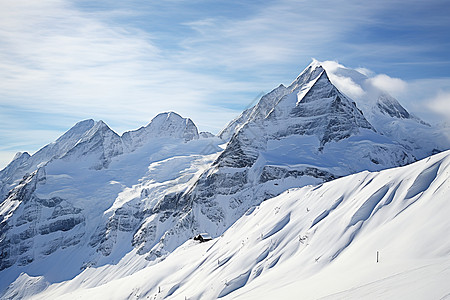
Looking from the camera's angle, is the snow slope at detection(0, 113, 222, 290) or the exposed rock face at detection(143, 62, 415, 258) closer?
the exposed rock face at detection(143, 62, 415, 258)

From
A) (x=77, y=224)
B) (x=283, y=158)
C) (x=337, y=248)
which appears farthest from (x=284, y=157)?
(x=337, y=248)

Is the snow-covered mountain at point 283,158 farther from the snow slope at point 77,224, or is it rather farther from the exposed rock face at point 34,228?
→ the exposed rock face at point 34,228

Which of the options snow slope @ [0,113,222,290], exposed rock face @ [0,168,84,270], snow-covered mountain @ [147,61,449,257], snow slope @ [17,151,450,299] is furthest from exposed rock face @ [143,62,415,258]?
snow slope @ [17,151,450,299]

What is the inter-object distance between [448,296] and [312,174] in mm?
121234

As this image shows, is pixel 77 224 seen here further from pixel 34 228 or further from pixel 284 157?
pixel 284 157

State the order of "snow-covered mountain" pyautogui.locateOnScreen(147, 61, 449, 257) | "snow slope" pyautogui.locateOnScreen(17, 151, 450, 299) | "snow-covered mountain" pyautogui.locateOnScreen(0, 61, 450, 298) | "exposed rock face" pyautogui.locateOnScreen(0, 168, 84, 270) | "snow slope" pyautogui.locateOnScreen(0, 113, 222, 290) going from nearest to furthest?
"snow slope" pyautogui.locateOnScreen(17, 151, 450, 299)
"snow-covered mountain" pyautogui.locateOnScreen(147, 61, 449, 257)
"snow-covered mountain" pyautogui.locateOnScreen(0, 61, 450, 298)
"snow slope" pyautogui.locateOnScreen(0, 113, 222, 290)
"exposed rock face" pyautogui.locateOnScreen(0, 168, 84, 270)

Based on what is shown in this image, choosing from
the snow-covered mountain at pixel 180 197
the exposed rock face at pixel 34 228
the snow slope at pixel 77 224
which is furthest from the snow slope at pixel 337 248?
the exposed rock face at pixel 34 228

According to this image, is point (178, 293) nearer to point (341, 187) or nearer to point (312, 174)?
point (341, 187)

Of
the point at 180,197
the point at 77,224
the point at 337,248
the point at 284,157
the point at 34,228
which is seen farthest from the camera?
the point at 34,228

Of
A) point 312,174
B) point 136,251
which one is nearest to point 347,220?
point 312,174

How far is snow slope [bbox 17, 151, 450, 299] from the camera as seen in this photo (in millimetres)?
19625

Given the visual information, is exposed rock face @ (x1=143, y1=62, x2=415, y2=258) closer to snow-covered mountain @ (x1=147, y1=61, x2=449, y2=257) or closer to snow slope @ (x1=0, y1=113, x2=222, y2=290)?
snow-covered mountain @ (x1=147, y1=61, x2=449, y2=257)

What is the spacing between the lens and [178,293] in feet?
127

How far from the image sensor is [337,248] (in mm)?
29047
